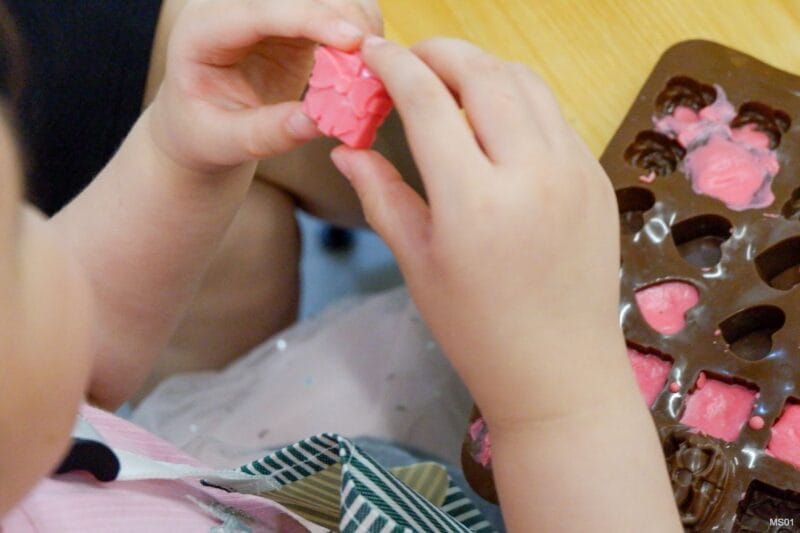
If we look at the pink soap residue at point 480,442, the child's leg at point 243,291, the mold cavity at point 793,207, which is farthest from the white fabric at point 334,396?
the mold cavity at point 793,207

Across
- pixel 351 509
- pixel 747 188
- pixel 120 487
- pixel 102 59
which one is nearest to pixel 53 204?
pixel 102 59

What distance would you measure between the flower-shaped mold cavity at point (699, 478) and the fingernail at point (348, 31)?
29cm

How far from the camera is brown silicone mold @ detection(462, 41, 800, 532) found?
0.47 metres

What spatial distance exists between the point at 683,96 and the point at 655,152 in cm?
5

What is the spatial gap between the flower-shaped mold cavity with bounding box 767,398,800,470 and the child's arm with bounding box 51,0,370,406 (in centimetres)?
31

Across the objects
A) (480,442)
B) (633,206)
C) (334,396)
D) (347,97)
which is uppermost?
(347,97)

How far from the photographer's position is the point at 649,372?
1.68 feet

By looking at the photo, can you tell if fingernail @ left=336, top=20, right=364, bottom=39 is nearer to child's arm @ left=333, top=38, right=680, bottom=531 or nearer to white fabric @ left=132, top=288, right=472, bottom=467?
child's arm @ left=333, top=38, right=680, bottom=531

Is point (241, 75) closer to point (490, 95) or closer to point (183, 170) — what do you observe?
point (183, 170)

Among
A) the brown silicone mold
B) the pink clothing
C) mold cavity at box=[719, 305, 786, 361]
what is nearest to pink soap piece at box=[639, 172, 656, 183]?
the brown silicone mold

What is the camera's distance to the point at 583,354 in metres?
0.39

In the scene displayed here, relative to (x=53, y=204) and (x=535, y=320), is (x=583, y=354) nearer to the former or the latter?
(x=535, y=320)

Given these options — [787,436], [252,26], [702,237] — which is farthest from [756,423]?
[252,26]

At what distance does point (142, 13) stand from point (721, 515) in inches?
22.4
